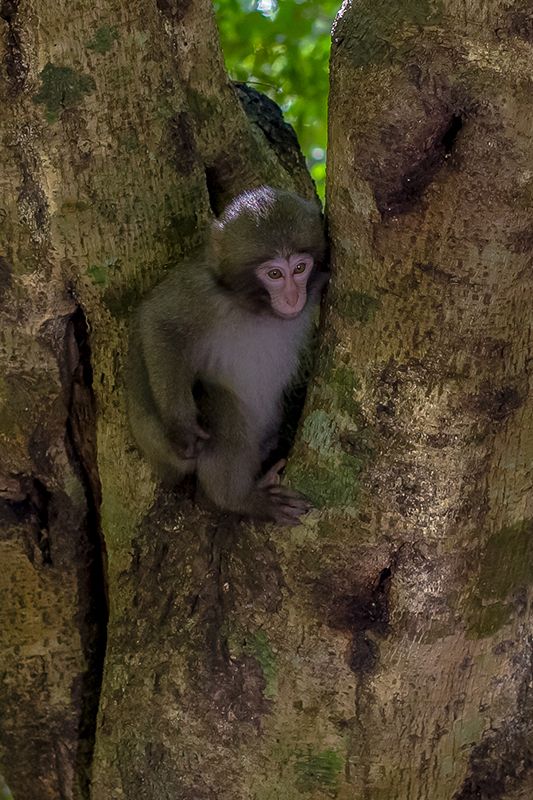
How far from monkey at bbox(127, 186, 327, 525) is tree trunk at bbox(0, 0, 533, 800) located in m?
0.10

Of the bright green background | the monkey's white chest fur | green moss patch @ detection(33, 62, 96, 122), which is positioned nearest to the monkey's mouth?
the monkey's white chest fur

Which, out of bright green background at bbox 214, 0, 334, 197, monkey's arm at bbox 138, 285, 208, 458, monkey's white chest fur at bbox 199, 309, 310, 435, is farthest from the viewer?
bright green background at bbox 214, 0, 334, 197

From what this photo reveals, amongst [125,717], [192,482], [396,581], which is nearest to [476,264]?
[396,581]

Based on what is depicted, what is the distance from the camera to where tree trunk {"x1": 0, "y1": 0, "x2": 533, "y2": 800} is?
2312mm

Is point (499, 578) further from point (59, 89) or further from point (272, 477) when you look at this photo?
point (59, 89)

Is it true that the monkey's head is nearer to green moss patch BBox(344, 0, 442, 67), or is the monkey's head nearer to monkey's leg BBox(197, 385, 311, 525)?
monkey's leg BBox(197, 385, 311, 525)

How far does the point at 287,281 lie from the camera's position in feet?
9.25

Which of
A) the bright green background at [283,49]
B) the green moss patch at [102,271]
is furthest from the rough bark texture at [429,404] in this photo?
the bright green background at [283,49]

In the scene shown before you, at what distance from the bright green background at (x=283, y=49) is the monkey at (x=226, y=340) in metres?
2.18

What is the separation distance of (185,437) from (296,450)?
0.34 m

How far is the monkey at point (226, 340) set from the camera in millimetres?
2826

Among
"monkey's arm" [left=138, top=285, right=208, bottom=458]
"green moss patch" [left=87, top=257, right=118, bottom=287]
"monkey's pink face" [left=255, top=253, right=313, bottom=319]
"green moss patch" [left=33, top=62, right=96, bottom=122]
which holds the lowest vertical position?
"monkey's arm" [left=138, top=285, right=208, bottom=458]

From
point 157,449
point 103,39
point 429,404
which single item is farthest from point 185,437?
point 103,39

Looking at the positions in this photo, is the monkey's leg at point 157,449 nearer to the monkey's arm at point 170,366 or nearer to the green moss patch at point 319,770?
the monkey's arm at point 170,366
